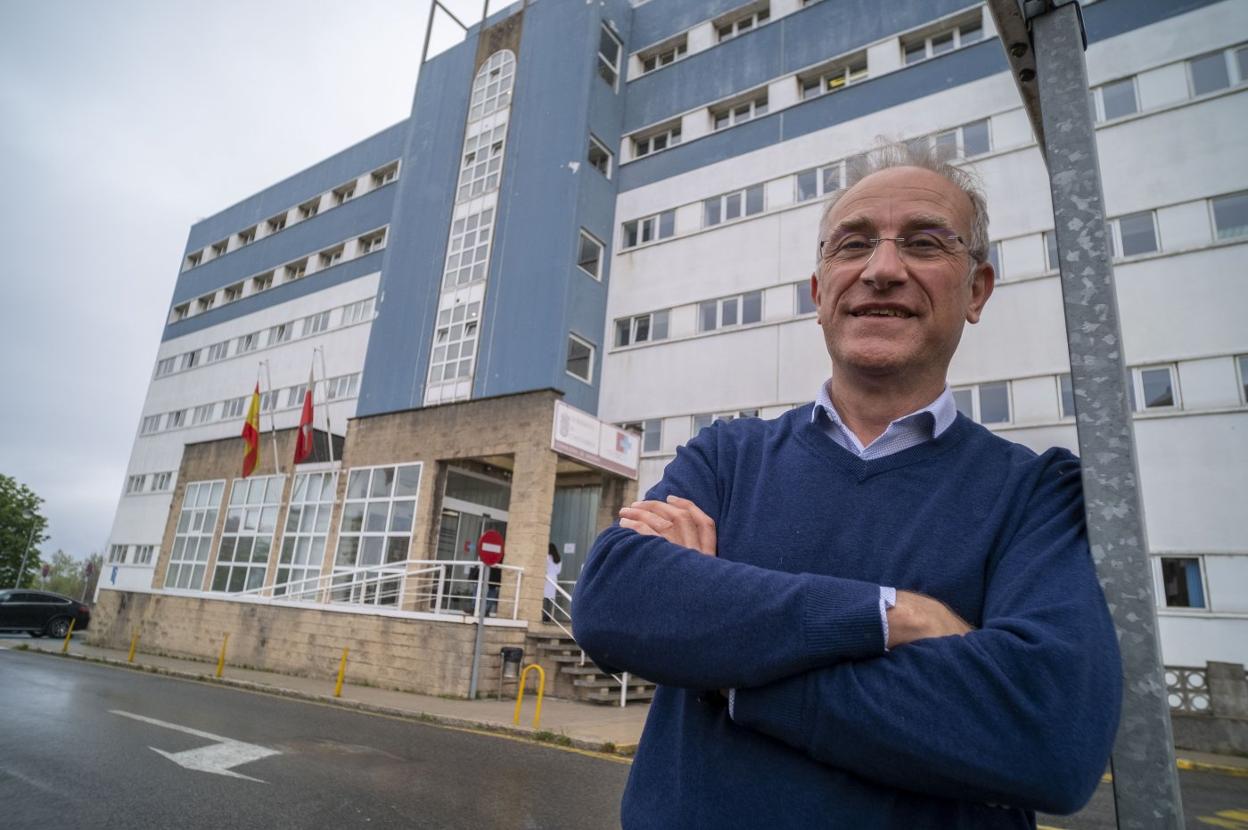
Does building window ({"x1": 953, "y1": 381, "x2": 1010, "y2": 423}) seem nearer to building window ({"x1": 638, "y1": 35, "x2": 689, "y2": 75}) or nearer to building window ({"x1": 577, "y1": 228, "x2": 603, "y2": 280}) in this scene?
building window ({"x1": 577, "y1": 228, "x2": 603, "y2": 280})

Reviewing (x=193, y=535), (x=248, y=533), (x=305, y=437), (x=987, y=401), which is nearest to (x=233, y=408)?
(x=193, y=535)

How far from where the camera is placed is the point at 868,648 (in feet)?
4.37

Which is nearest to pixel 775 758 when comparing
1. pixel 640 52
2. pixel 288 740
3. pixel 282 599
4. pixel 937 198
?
pixel 937 198

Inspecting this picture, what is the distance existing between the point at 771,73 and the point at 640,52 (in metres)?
5.39

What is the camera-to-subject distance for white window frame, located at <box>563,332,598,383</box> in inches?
776

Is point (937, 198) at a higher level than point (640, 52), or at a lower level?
lower

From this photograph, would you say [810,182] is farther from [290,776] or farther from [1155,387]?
[290,776]

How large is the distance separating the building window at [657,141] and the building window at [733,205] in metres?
3.17

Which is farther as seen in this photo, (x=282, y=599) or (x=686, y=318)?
(x=686, y=318)

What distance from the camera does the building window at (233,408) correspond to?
107 feet

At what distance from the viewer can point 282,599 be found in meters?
17.3

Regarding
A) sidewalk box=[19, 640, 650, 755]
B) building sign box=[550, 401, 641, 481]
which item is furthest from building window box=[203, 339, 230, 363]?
building sign box=[550, 401, 641, 481]

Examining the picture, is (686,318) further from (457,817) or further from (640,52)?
(457,817)

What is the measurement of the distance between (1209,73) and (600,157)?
15373 millimetres
